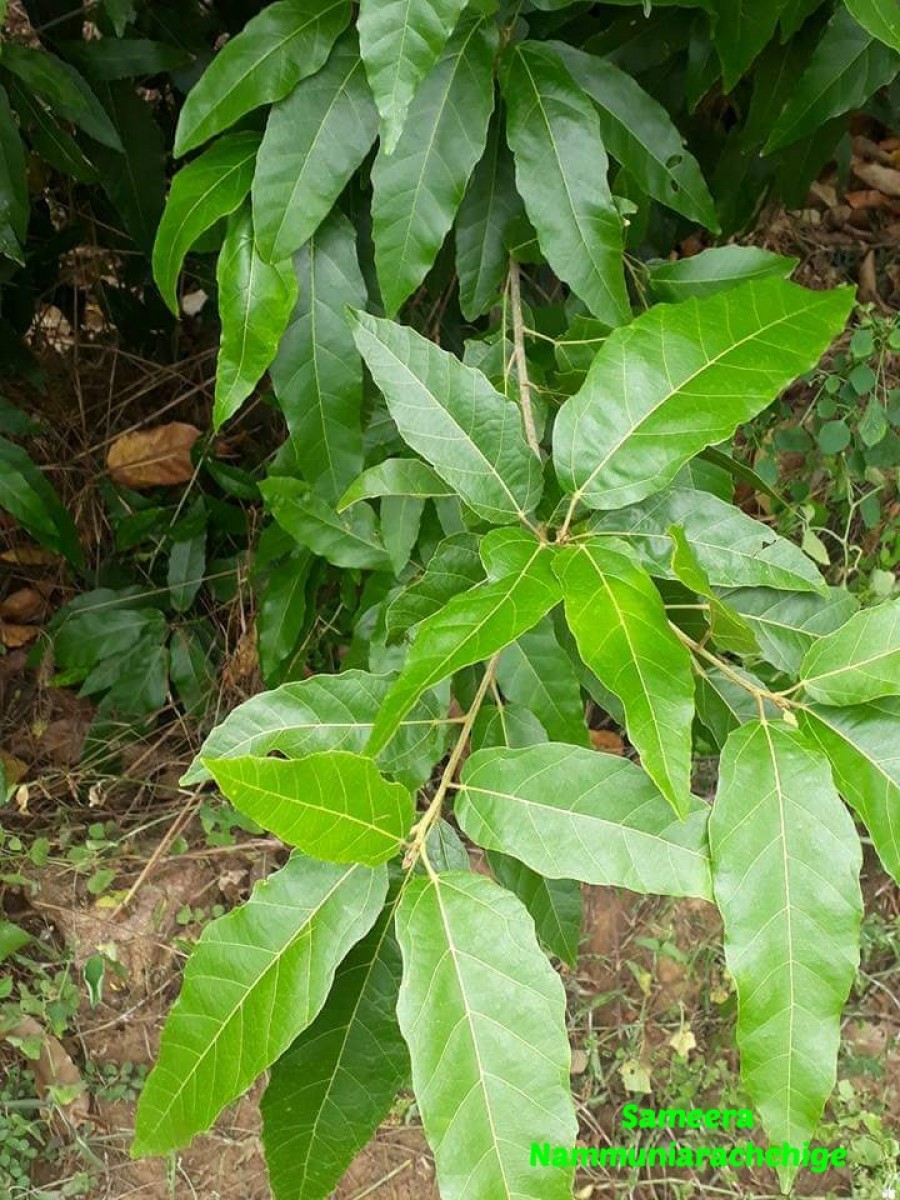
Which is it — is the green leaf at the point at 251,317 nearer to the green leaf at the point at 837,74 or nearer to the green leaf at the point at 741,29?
the green leaf at the point at 741,29

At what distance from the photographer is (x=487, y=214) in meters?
1.09

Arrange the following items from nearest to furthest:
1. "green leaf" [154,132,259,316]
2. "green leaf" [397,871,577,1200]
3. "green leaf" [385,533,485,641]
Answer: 1. "green leaf" [397,871,577,1200]
2. "green leaf" [385,533,485,641]
3. "green leaf" [154,132,259,316]

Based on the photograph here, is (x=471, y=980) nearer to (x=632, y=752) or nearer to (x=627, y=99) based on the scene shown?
(x=627, y=99)

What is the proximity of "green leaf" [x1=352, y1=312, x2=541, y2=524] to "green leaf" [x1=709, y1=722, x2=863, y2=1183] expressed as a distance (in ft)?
1.04

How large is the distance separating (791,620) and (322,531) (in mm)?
603

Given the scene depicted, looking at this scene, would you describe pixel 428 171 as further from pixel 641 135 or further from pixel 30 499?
pixel 30 499

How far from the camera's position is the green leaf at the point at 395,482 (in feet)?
3.06

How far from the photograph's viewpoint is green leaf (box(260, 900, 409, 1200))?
2.56 ft

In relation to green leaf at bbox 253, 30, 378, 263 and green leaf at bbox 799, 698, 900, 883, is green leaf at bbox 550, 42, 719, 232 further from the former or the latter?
green leaf at bbox 799, 698, 900, 883

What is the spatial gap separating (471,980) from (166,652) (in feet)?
4.88

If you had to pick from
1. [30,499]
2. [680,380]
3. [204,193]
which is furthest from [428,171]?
[30,499]

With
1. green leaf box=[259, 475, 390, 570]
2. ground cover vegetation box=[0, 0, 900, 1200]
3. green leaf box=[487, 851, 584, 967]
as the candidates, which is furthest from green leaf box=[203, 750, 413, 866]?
green leaf box=[259, 475, 390, 570]

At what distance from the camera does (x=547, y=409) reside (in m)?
1.06

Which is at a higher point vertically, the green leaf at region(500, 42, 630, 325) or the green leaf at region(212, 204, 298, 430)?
the green leaf at region(500, 42, 630, 325)
